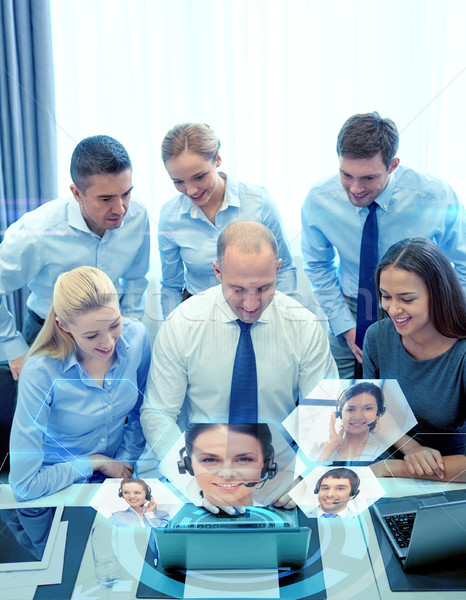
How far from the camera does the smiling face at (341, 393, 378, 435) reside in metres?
1.19

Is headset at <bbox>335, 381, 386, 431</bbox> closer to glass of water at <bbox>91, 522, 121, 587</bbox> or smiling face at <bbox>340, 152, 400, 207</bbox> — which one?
smiling face at <bbox>340, 152, 400, 207</bbox>

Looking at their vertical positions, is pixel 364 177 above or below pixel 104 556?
above

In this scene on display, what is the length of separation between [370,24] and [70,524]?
1479 millimetres

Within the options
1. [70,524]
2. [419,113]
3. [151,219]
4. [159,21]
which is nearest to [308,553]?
[70,524]

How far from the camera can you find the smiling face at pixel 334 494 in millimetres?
1072

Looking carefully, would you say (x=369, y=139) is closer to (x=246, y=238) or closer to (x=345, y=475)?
(x=246, y=238)

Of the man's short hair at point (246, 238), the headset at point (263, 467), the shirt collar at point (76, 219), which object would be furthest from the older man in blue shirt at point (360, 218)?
the shirt collar at point (76, 219)

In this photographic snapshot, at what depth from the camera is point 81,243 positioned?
119cm

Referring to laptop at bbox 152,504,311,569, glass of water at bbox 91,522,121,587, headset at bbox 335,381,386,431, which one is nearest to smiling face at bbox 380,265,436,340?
headset at bbox 335,381,386,431

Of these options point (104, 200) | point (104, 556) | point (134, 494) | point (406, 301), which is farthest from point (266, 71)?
point (104, 556)

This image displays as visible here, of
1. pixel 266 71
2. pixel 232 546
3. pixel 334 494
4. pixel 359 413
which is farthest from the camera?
pixel 266 71

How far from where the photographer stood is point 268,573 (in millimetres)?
948

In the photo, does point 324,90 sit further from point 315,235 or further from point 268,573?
point 268,573

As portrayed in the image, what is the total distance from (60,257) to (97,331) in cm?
19
